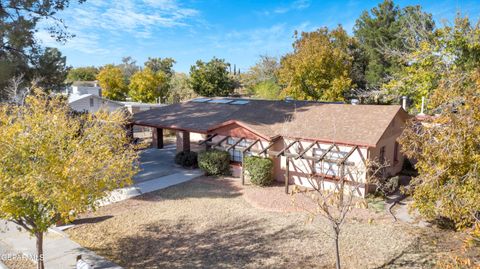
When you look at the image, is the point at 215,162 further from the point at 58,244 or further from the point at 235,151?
A: the point at 58,244

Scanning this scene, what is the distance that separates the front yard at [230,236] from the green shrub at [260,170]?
1609 mm

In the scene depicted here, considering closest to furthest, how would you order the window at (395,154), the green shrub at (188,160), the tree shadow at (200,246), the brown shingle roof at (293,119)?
the tree shadow at (200,246)
the brown shingle roof at (293,119)
the window at (395,154)
the green shrub at (188,160)

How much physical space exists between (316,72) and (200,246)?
2443 cm

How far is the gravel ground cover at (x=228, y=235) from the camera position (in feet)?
32.0

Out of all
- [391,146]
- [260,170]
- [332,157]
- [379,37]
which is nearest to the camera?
[332,157]

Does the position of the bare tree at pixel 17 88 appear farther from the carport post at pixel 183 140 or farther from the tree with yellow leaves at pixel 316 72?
the tree with yellow leaves at pixel 316 72

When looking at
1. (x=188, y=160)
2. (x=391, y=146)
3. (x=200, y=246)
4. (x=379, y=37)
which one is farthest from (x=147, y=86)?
(x=200, y=246)

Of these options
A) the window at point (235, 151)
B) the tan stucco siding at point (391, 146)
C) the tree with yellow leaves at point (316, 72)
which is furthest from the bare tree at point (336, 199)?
the tree with yellow leaves at point (316, 72)

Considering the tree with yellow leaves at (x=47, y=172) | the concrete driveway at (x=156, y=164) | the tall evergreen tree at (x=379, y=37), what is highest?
the tall evergreen tree at (x=379, y=37)

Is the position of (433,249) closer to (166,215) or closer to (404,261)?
(404,261)

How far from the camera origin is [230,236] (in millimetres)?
11422

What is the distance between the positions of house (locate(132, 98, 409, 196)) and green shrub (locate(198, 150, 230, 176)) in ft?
1.61

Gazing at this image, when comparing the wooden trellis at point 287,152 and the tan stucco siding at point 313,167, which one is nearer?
the wooden trellis at point 287,152

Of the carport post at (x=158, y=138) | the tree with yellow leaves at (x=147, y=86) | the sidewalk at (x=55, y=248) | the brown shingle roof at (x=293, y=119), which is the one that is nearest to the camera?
the sidewalk at (x=55, y=248)
